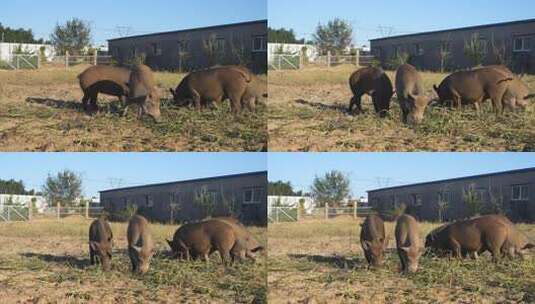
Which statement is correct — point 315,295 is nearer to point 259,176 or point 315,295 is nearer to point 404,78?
point 259,176

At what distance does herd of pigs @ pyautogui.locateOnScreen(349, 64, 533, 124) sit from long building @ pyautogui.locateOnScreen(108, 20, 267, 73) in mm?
618

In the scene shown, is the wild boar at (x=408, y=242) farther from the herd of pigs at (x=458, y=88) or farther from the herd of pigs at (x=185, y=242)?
the herd of pigs at (x=185, y=242)

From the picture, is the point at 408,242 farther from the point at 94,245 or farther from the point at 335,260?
the point at 94,245

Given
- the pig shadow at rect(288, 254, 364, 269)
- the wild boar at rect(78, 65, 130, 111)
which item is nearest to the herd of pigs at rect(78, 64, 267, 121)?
the wild boar at rect(78, 65, 130, 111)

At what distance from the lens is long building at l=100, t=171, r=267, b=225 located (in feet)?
17.7

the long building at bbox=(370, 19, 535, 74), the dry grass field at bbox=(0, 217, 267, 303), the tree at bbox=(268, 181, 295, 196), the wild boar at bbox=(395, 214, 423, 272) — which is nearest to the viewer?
the dry grass field at bbox=(0, 217, 267, 303)

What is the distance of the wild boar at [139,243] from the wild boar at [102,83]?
2.32 feet

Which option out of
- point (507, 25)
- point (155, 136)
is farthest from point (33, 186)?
point (507, 25)

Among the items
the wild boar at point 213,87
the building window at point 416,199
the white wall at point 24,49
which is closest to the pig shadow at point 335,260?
the building window at point 416,199

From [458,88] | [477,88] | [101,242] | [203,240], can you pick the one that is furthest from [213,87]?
[477,88]

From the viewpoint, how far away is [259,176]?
5.31 meters

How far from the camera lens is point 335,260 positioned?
18.0ft

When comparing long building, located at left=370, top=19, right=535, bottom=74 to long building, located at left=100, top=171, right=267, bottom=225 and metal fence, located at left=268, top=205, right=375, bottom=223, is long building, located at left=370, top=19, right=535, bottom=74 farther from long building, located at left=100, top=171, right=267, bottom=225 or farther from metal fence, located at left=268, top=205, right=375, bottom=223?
long building, located at left=100, top=171, right=267, bottom=225

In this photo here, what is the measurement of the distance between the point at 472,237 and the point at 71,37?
8.58ft
